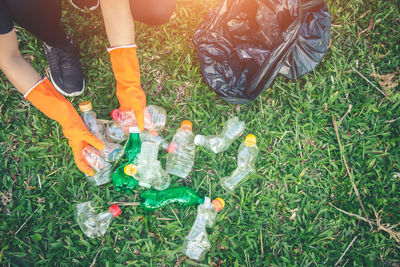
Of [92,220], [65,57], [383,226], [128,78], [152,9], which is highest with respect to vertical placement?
[152,9]

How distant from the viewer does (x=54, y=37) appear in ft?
6.88

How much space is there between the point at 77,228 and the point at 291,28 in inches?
95.2

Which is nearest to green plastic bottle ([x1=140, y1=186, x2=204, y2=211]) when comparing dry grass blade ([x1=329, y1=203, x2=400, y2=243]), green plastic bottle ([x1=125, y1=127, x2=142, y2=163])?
green plastic bottle ([x1=125, y1=127, x2=142, y2=163])

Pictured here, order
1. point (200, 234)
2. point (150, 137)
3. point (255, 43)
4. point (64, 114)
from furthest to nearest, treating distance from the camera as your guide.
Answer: point (255, 43), point (150, 137), point (200, 234), point (64, 114)

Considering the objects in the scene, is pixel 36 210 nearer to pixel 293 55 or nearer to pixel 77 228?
pixel 77 228

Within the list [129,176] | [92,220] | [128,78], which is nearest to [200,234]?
[129,176]

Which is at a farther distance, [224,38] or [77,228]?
[224,38]

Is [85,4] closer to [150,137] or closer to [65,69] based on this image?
[65,69]

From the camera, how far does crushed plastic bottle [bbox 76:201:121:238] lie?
2.04 metres

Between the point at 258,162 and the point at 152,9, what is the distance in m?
1.67

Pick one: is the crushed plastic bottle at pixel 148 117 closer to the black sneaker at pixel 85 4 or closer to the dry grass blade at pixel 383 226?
the black sneaker at pixel 85 4

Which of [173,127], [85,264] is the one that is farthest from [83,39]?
[85,264]

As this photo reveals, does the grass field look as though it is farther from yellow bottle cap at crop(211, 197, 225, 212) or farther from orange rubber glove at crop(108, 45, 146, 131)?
orange rubber glove at crop(108, 45, 146, 131)

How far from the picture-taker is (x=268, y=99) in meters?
2.36
